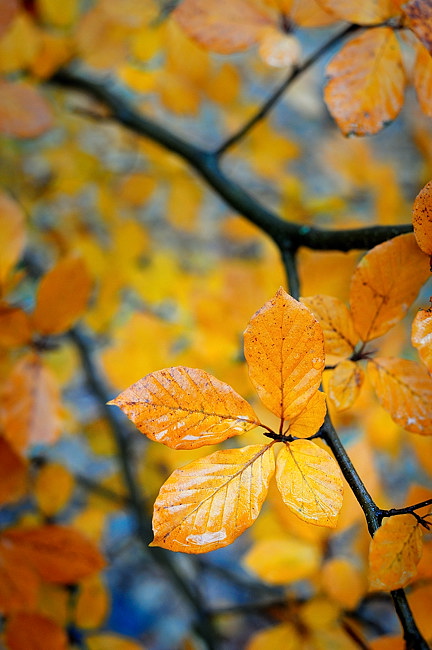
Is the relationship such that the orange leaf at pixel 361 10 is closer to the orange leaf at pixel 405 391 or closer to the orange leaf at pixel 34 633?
the orange leaf at pixel 405 391

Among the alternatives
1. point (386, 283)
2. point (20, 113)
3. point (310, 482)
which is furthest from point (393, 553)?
point (20, 113)

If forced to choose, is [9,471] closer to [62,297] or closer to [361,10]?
[62,297]

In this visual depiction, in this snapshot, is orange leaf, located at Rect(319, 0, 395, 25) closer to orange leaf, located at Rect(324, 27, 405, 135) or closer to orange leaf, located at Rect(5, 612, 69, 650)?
orange leaf, located at Rect(324, 27, 405, 135)

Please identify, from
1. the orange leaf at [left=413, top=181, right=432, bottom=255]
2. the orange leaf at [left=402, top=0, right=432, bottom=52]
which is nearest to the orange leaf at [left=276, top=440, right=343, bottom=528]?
the orange leaf at [left=413, top=181, right=432, bottom=255]

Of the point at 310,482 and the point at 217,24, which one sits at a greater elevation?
the point at 217,24

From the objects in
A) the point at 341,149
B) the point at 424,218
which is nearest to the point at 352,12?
the point at 424,218

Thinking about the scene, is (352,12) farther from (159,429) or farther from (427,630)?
(427,630)
